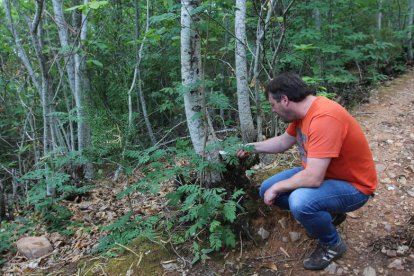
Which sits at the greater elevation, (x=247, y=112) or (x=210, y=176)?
(x=247, y=112)

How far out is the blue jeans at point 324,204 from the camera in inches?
100

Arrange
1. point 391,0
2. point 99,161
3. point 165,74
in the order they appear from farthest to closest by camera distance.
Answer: point 391,0 → point 165,74 → point 99,161

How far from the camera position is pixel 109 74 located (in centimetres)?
629

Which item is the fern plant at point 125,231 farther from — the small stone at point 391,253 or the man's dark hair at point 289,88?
the small stone at point 391,253

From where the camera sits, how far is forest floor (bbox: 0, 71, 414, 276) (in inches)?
110

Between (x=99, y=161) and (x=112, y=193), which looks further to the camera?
(x=112, y=193)

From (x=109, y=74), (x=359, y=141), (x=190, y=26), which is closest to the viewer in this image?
(x=359, y=141)

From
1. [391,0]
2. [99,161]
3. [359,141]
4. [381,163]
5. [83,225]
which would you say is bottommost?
[83,225]

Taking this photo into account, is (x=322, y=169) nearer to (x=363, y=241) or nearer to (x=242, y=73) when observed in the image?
(x=363, y=241)

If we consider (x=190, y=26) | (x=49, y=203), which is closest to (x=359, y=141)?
(x=190, y=26)

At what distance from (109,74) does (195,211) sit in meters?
4.32

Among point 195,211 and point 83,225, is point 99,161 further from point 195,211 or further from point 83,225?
point 83,225

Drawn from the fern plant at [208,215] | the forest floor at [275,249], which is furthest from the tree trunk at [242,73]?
the fern plant at [208,215]

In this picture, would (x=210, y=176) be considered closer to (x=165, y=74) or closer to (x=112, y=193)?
(x=112, y=193)
